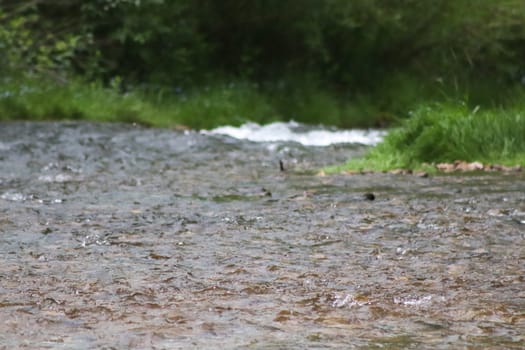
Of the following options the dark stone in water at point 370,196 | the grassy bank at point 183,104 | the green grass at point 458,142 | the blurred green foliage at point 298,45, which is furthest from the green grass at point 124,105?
the dark stone in water at point 370,196

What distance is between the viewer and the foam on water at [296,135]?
12.6 meters

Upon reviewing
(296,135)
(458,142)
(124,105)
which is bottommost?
(296,135)

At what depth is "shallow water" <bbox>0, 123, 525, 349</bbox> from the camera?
3.21 m

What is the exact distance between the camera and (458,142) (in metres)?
8.59

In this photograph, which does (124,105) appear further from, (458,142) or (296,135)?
(458,142)

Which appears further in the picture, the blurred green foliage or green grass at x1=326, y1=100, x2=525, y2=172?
the blurred green foliage

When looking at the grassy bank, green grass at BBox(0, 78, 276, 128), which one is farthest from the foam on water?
the grassy bank

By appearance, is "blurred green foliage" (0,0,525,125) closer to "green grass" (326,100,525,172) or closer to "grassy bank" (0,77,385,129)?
"grassy bank" (0,77,385,129)

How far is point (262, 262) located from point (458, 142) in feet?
15.3

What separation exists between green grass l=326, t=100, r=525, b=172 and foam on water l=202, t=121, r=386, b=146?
2.99 m

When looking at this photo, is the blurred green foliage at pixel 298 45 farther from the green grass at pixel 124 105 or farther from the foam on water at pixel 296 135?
the foam on water at pixel 296 135

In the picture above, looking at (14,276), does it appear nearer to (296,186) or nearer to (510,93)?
(296,186)

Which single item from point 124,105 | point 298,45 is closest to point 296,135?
point 124,105

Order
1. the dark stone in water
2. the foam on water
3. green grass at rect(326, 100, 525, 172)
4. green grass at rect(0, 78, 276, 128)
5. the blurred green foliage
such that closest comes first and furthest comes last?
the dark stone in water < green grass at rect(326, 100, 525, 172) < the foam on water < green grass at rect(0, 78, 276, 128) < the blurred green foliage
